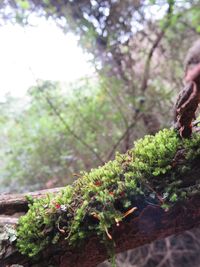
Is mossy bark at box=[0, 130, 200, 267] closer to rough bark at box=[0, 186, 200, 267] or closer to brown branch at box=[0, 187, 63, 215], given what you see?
rough bark at box=[0, 186, 200, 267]

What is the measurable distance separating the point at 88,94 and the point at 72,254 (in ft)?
9.24

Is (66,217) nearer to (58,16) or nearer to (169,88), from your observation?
(58,16)

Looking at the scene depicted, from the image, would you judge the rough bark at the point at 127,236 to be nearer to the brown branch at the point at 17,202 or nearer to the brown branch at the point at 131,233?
the brown branch at the point at 131,233

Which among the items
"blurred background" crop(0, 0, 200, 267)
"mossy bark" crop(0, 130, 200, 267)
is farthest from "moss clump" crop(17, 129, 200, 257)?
"blurred background" crop(0, 0, 200, 267)

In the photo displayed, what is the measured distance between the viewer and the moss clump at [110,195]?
1334mm

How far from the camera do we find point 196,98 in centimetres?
110

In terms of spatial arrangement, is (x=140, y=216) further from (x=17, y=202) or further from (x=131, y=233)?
(x=17, y=202)

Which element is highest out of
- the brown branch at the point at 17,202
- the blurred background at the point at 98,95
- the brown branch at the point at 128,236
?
the blurred background at the point at 98,95

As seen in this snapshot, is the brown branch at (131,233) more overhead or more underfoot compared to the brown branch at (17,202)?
more underfoot

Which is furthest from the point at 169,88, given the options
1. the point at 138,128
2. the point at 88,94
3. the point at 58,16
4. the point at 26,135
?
the point at 26,135

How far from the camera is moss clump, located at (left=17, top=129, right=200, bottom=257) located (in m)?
1.33

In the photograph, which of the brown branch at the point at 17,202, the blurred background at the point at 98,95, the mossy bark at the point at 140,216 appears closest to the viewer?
the mossy bark at the point at 140,216

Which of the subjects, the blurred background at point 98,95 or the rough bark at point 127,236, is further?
the blurred background at point 98,95

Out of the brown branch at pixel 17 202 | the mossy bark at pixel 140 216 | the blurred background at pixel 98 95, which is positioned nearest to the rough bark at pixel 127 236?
the mossy bark at pixel 140 216
